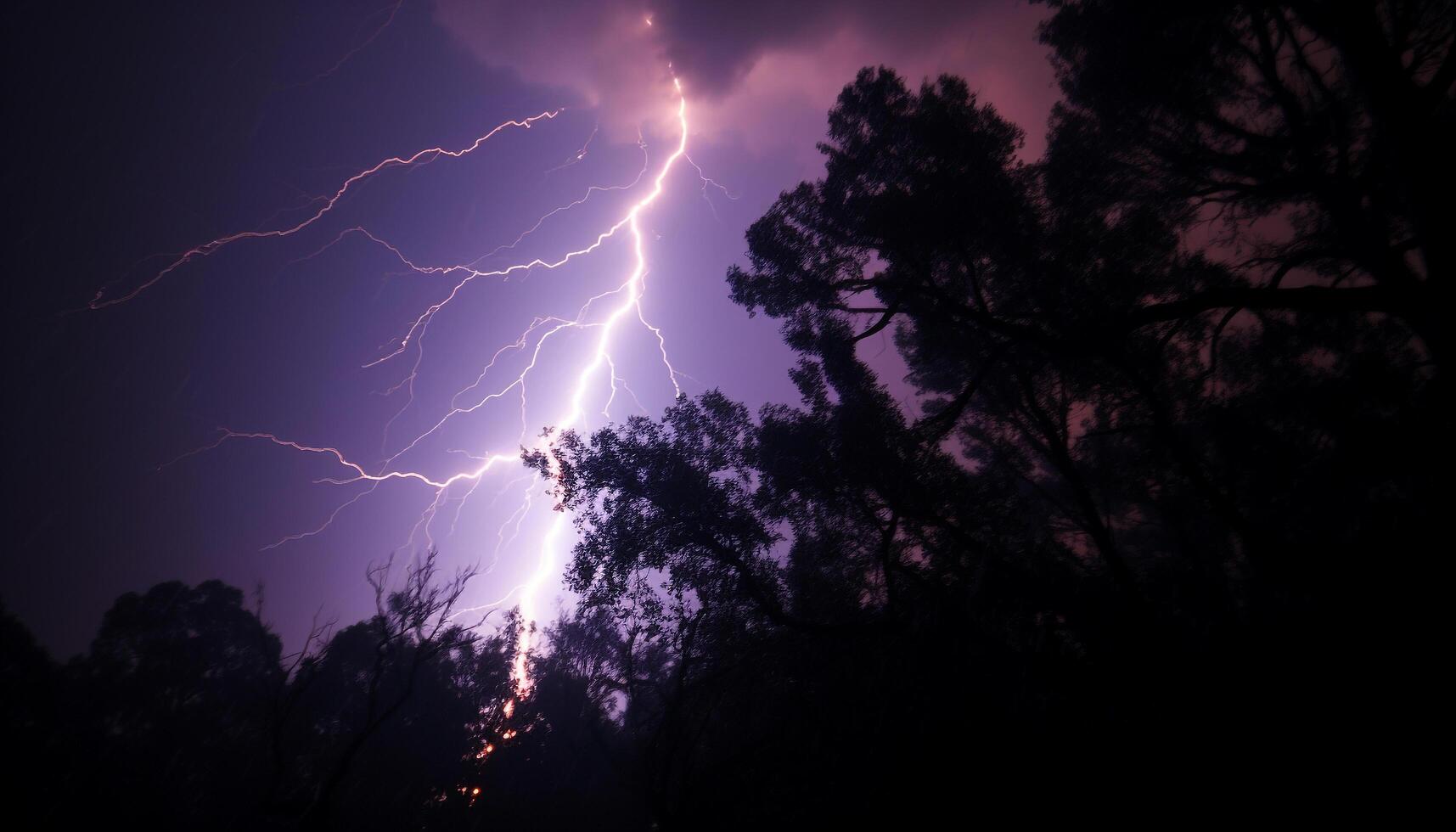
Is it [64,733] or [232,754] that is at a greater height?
[64,733]

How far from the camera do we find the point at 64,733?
16484mm

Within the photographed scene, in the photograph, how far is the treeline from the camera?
4.13 m

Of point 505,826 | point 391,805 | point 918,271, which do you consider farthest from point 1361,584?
point 391,805

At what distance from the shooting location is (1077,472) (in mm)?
10555

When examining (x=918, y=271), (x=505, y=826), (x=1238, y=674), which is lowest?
(x=505, y=826)

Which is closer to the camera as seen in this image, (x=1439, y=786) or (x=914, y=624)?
(x=1439, y=786)

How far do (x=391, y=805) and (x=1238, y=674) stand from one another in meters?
29.4

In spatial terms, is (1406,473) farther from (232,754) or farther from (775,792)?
(232,754)

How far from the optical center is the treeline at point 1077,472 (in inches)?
163

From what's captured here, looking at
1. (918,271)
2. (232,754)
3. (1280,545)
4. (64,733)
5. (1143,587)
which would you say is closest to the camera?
(1280,545)

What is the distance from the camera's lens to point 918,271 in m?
8.91

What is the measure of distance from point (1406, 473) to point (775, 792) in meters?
10.6

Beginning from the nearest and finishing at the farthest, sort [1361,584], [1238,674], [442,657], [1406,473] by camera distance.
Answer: [1238,674] < [1361,584] < [1406,473] < [442,657]

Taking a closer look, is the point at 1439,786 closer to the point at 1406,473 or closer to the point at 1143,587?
the point at 1406,473
